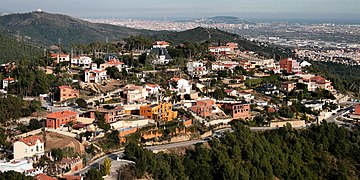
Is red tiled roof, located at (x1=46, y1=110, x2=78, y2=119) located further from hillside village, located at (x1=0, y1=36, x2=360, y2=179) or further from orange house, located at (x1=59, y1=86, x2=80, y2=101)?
orange house, located at (x1=59, y1=86, x2=80, y2=101)

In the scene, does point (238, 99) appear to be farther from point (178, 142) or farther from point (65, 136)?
point (65, 136)

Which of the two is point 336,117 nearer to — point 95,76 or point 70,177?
point 95,76

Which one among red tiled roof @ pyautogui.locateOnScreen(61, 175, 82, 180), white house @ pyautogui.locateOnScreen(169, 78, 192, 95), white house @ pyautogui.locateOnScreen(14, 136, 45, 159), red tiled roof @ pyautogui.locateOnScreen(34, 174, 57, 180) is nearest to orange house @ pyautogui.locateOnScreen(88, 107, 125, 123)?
white house @ pyautogui.locateOnScreen(14, 136, 45, 159)

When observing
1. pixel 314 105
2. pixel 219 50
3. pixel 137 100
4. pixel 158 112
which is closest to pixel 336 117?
pixel 314 105

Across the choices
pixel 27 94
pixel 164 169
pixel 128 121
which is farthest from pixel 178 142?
pixel 27 94

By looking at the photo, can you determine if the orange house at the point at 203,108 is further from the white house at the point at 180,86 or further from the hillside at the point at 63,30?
the hillside at the point at 63,30
